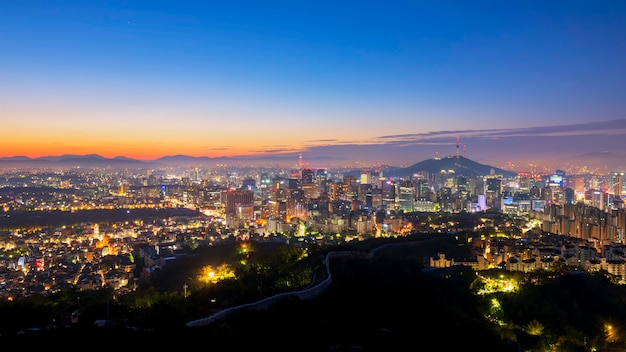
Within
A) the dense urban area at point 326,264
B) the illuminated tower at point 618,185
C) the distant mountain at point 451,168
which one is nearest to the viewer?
the dense urban area at point 326,264

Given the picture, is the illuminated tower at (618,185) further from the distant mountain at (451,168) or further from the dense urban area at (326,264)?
the distant mountain at (451,168)

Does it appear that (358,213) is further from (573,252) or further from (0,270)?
(0,270)

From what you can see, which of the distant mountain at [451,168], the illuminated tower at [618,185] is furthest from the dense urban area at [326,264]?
the distant mountain at [451,168]

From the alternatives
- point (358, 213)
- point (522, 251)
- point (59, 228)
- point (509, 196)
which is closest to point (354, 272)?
point (522, 251)

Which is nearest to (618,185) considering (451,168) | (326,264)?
(451,168)

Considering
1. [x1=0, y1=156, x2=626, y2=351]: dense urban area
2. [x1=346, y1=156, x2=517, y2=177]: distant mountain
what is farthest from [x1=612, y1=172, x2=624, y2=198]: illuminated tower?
[x1=346, y1=156, x2=517, y2=177]: distant mountain

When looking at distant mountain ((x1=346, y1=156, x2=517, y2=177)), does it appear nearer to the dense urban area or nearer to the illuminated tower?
the illuminated tower
